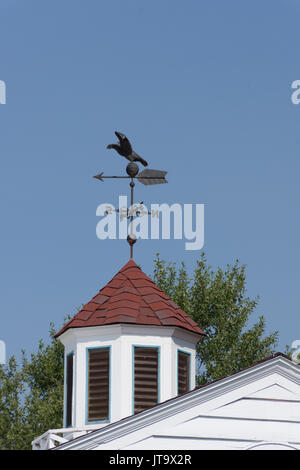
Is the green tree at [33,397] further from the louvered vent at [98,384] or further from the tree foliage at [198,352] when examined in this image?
the louvered vent at [98,384]

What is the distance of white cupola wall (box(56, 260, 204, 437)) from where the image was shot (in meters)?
20.3

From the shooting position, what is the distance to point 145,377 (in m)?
20.5

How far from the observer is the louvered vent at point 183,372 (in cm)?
2125

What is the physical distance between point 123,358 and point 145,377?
26.3 inches

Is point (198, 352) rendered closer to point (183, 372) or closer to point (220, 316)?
point (220, 316)

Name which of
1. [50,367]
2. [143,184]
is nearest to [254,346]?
[50,367]

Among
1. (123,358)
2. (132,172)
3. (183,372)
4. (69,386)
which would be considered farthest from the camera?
(132,172)

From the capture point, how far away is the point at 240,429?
17.6m

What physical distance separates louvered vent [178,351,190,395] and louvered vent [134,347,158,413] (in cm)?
84

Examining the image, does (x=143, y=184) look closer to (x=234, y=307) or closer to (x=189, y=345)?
(x=189, y=345)

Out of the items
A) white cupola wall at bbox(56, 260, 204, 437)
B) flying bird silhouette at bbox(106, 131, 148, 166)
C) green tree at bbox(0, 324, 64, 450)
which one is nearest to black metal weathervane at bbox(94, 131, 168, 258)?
flying bird silhouette at bbox(106, 131, 148, 166)

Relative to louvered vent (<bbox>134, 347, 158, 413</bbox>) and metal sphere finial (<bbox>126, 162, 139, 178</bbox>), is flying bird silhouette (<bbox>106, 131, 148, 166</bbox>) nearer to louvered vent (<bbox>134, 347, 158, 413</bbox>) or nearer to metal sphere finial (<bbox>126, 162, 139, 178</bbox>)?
metal sphere finial (<bbox>126, 162, 139, 178</bbox>)

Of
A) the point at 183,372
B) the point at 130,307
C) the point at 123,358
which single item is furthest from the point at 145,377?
the point at 130,307
